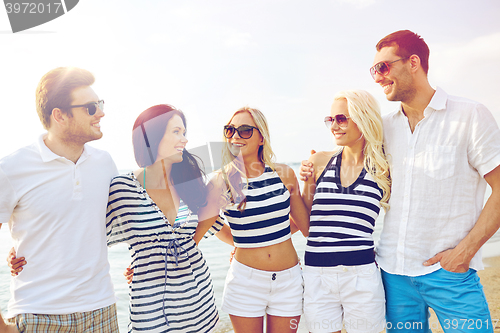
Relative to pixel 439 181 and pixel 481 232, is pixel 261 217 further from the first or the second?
pixel 481 232

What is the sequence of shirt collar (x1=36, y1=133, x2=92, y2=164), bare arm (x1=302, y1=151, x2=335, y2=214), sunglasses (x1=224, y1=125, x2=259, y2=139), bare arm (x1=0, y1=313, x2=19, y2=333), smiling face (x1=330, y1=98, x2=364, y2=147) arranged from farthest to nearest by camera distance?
1. bare arm (x1=302, y1=151, x2=335, y2=214)
2. sunglasses (x1=224, y1=125, x2=259, y2=139)
3. smiling face (x1=330, y1=98, x2=364, y2=147)
4. shirt collar (x1=36, y1=133, x2=92, y2=164)
5. bare arm (x1=0, y1=313, x2=19, y2=333)

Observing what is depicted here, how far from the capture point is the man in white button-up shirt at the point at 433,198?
2.86 m

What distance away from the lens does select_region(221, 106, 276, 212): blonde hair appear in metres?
3.27

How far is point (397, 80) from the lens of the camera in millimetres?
3203

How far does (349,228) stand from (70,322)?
2.42 meters

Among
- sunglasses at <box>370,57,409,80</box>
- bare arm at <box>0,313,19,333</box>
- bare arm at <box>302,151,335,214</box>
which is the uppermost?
sunglasses at <box>370,57,409,80</box>

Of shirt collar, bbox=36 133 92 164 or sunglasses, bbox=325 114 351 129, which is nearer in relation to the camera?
shirt collar, bbox=36 133 92 164

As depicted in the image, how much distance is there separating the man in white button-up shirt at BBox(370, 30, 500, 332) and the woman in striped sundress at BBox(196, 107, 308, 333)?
930 millimetres

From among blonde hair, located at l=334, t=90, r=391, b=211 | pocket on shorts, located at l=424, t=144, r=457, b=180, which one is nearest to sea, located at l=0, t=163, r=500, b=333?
blonde hair, located at l=334, t=90, r=391, b=211

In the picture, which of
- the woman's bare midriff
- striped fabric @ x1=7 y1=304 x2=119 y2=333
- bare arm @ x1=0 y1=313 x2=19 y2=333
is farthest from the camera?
the woman's bare midriff

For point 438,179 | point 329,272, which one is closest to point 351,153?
point 438,179

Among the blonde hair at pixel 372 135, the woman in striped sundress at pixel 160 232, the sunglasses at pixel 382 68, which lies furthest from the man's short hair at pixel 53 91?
the sunglasses at pixel 382 68

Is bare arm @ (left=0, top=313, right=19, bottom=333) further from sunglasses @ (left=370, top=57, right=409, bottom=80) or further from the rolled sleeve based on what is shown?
the rolled sleeve

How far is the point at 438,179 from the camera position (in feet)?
9.79
